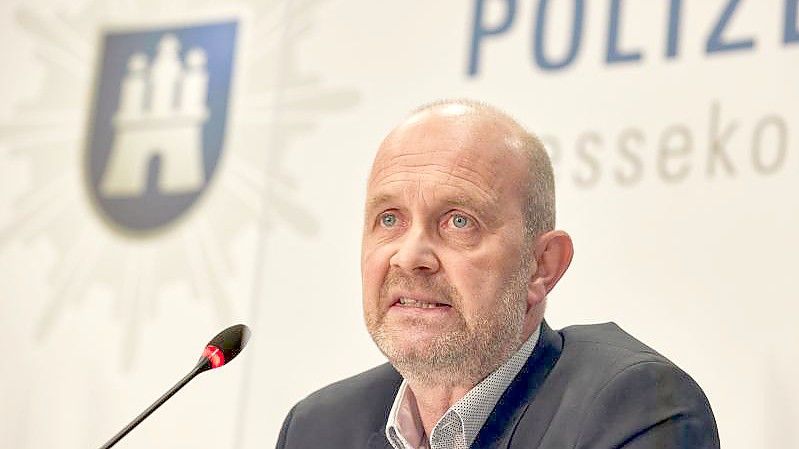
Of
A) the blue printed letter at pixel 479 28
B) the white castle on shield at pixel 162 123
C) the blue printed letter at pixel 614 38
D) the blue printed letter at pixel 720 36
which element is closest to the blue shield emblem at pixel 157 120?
the white castle on shield at pixel 162 123

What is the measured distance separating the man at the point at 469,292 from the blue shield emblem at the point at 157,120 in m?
1.74

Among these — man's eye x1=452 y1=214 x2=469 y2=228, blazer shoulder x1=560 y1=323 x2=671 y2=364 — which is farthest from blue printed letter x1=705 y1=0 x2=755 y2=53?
man's eye x1=452 y1=214 x2=469 y2=228

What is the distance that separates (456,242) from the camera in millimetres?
2352

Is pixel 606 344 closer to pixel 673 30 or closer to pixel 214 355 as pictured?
pixel 214 355

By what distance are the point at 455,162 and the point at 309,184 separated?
1.47 m

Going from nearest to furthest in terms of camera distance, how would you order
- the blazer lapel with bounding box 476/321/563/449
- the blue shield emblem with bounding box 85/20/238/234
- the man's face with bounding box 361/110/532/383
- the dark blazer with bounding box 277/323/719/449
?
the dark blazer with bounding box 277/323/719/449 → the blazer lapel with bounding box 476/321/563/449 → the man's face with bounding box 361/110/532/383 → the blue shield emblem with bounding box 85/20/238/234

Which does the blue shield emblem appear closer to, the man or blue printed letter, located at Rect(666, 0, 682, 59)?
blue printed letter, located at Rect(666, 0, 682, 59)

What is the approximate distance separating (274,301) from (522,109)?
3.27ft

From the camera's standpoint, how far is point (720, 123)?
10.2 feet

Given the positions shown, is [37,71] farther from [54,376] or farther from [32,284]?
[54,376]

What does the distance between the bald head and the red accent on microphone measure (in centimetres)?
56

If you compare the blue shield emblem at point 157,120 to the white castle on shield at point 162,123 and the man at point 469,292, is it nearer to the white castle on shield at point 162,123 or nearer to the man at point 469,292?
the white castle on shield at point 162,123

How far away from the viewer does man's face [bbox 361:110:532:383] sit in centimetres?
232

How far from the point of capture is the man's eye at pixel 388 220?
7.97 ft
